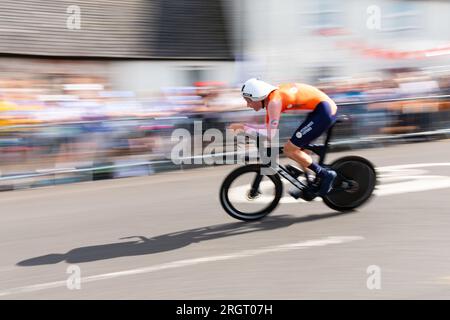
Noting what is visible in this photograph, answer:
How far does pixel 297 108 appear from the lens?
271 inches

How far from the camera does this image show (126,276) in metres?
5.75

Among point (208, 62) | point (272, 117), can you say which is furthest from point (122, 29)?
point (272, 117)

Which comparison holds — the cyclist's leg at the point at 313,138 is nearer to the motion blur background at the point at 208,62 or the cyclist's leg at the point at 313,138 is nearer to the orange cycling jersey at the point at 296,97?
the orange cycling jersey at the point at 296,97

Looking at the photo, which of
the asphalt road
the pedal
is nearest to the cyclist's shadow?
the asphalt road

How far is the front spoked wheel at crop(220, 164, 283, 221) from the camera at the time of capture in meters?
6.99

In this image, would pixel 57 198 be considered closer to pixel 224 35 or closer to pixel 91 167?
pixel 91 167

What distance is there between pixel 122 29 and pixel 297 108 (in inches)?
633

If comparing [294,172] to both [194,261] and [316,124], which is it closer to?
[316,124]

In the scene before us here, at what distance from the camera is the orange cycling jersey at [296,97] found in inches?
265

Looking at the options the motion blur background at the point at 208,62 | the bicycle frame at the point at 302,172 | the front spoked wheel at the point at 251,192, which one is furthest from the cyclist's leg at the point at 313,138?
the motion blur background at the point at 208,62

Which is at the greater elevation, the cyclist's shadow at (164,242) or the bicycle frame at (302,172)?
the bicycle frame at (302,172)

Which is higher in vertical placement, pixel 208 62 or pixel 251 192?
pixel 208 62

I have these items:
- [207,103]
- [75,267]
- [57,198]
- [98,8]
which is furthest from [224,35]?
[75,267]

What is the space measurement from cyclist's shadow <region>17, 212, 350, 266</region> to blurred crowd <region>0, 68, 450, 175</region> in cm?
406
